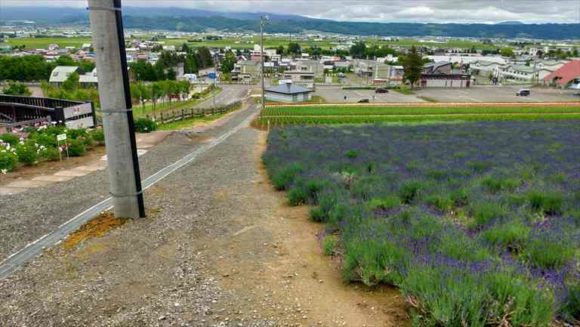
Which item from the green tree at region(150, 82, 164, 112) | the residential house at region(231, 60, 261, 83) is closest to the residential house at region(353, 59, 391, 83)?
the residential house at region(231, 60, 261, 83)

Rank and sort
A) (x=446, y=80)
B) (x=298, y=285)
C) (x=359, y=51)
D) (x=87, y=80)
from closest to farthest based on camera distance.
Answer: (x=298, y=285) < (x=87, y=80) < (x=446, y=80) < (x=359, y=51)

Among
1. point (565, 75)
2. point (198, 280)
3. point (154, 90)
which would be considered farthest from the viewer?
point (565, 75)

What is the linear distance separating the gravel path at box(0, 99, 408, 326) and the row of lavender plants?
9.11 meters

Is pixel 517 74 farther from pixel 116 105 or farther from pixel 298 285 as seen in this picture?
pixel 298 285

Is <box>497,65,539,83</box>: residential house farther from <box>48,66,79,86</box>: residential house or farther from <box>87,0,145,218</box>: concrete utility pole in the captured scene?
<box>87,0,145,218</box>: concrete utility pole

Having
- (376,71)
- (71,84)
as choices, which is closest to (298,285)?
(71,84)

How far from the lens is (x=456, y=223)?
816cm

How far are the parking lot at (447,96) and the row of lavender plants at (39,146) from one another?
54.4 m

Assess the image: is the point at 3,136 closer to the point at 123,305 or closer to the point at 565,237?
the point at 123,305

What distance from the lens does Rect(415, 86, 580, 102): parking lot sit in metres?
71.9

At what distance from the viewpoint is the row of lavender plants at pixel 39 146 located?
52.6ft

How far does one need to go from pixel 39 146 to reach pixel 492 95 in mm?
81448

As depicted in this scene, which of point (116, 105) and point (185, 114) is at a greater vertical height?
point (116, 105)

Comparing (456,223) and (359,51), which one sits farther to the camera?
(359,51)
